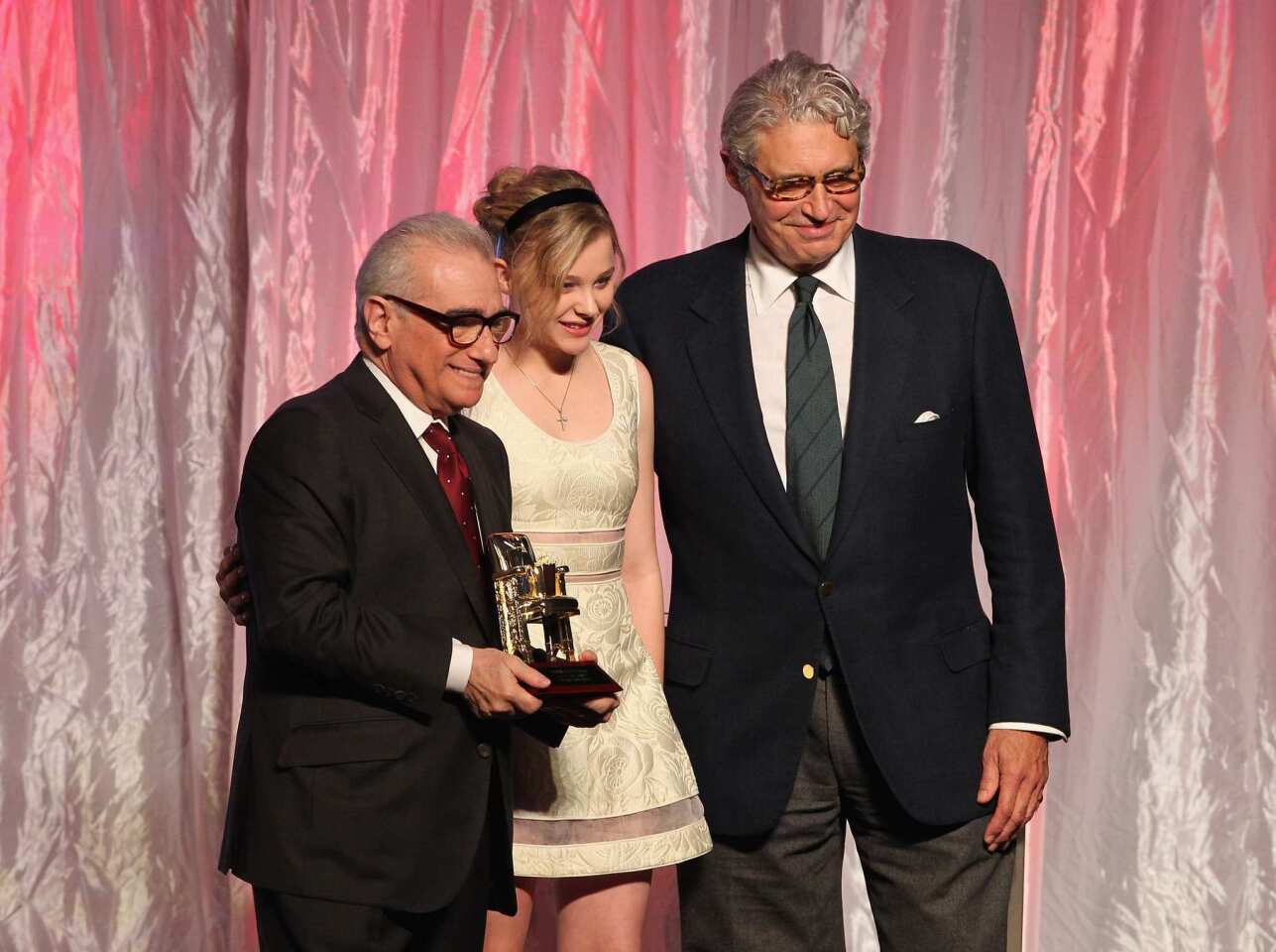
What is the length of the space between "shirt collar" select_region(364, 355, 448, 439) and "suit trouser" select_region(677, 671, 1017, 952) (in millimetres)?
677

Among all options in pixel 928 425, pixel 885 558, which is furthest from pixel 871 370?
pixel 885 558

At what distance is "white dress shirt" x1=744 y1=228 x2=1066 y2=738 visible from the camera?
2.19 meters

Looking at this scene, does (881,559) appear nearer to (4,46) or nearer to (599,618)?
(599,618)

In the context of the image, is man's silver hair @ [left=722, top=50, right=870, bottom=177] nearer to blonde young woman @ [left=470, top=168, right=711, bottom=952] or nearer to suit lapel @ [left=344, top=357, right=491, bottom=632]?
blonde young woman @ [left=470, top=168, right=711, bottom=952]

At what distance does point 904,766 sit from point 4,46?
2330 millimetres

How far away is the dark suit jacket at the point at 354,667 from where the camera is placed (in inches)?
68.7

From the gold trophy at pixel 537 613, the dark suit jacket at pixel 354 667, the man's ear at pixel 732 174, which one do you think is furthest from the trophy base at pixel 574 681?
the man's ear at pixel 732 174

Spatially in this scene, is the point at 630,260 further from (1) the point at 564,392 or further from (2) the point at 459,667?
(2) the point at 459,667

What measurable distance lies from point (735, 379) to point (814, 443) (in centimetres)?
14

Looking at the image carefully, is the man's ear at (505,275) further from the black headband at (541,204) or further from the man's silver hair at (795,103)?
the man's silver hair at (795,103)

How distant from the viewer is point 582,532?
2221mm

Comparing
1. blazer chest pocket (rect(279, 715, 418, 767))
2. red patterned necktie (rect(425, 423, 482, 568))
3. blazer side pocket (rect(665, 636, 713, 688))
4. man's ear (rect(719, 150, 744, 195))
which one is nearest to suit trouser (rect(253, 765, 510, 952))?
blazer chest pocket (rect(279, 715, 418, 767))

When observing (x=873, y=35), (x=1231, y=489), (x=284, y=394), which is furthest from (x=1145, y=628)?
(x=284, y=394)

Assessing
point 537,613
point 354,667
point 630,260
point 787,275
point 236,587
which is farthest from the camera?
point 630,260
